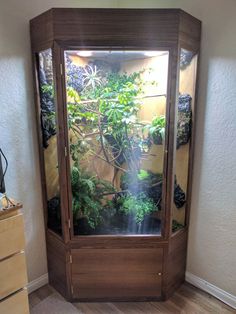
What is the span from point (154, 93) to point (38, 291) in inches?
71.8

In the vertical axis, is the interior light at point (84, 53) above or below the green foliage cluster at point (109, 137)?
above

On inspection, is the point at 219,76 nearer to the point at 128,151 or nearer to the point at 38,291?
the point at 128,151

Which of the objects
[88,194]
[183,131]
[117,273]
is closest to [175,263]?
[117,273]

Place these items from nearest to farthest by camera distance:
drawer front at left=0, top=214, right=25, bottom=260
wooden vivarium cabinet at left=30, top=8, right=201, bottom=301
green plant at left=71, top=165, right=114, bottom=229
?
drawer front at left=0, top=214, right=25, bottom=260, wooden vivarium cabinet at left=30, top=8, right=201, bottom=301, green plant at left=71, top=165, right=114, bottom=229

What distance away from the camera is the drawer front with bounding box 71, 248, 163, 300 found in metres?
1.83

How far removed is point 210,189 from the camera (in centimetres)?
189

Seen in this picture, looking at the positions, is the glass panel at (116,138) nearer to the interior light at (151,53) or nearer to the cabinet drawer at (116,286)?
the interior light at (151,53)

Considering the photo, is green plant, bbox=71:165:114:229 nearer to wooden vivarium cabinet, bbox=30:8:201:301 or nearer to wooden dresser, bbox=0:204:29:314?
wooden vivarium cabinet, bbox=30:8:201:301

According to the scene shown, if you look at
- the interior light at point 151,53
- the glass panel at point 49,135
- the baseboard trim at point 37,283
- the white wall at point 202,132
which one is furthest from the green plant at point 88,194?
the interior light at point 151,53

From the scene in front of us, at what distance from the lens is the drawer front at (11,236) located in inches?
56.1

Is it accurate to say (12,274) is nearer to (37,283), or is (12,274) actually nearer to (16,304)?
(16,304)

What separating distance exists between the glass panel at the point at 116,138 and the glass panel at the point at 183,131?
162 mm

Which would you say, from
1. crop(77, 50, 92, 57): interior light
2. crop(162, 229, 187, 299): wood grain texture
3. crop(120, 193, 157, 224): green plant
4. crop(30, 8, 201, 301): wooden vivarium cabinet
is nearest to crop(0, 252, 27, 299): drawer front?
crop(30, 8, 201, 301): wooden vivarium cabinet

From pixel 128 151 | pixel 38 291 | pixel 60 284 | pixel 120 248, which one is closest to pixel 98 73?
pixel 128 151
